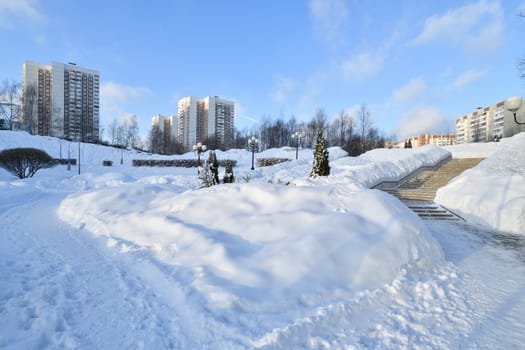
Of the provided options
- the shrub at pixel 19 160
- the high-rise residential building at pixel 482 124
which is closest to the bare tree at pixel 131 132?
the shrub at pixel 19 160

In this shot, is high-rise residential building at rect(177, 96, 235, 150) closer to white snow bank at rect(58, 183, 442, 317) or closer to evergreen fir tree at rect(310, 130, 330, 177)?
evergreen fir tree at rect(310, 130, 330, 177)

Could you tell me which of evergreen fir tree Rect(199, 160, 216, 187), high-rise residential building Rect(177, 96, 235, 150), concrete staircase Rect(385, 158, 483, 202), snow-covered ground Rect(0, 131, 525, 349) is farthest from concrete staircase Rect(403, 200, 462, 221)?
high-rise residential building Rect(177, 96, 235, 150)

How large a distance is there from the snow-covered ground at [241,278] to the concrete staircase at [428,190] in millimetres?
4601

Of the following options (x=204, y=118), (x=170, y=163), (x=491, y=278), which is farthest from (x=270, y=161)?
(x=204, y=118)

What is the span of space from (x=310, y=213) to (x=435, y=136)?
117 meters

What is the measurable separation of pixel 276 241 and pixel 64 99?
7265cm

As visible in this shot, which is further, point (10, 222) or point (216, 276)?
point (10, 222)

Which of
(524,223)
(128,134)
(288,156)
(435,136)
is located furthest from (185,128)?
(435,136)

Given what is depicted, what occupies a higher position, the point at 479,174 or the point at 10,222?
the point at 479,174

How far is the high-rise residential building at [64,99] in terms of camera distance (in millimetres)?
55094

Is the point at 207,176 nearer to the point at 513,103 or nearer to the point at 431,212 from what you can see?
the point at 431,212

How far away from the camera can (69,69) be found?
2335 inches

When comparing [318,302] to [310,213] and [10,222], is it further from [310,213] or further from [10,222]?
[10,222]

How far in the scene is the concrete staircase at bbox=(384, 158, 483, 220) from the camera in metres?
9.55
